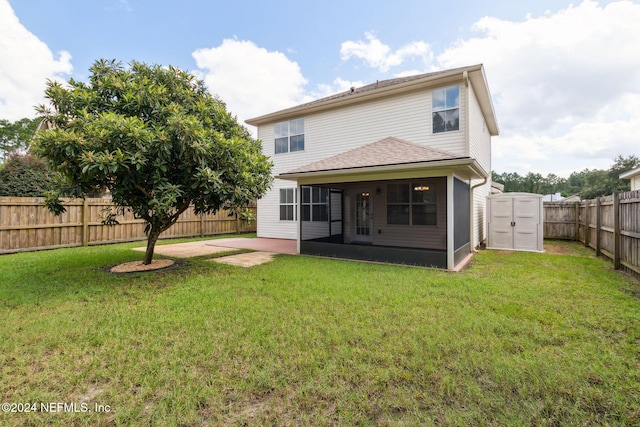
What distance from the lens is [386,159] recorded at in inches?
296

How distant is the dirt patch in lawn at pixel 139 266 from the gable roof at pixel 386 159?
3.88 metres

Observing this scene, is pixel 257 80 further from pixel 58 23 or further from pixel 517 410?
pixel 517 410

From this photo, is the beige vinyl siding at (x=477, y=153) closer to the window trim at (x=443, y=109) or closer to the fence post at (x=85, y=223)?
the window trim at (x=443, y=109)

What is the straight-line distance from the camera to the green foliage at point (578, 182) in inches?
1177

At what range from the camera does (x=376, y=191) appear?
10.3 metres

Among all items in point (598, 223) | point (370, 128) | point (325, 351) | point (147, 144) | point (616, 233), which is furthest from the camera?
point (370, 128)

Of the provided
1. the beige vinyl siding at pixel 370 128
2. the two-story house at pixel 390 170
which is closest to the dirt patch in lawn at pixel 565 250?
the two-story house at pixel 390 170

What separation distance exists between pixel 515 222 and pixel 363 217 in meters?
5.09

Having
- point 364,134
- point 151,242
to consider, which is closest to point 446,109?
point 364,134

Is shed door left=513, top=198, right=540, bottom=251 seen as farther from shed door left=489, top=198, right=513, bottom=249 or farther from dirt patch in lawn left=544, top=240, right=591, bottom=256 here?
dirt patch in lawn left=544, top=240, right=591, bottom=256

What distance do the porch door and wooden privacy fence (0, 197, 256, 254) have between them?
4.12 meters

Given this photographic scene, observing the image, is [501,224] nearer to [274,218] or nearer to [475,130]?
[475,130]

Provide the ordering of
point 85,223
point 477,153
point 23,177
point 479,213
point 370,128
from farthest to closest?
point 23,177 < point 479,213 < point 370,128 < point 85,223 < point 477,153

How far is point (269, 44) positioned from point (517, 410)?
16396mm
